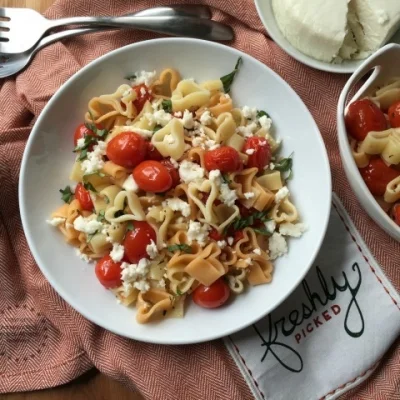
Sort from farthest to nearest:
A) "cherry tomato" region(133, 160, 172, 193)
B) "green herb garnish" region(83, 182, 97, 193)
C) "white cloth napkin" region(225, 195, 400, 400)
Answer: "white cloth napkin" region(225, 195, 400, 400) → "green herb garnish" region(83, 182, 97, 193) → "cherry tomato" region(133, 160, 172, 193)

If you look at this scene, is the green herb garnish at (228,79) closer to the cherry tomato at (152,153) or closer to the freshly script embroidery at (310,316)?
the cherry tomato at (152,153)

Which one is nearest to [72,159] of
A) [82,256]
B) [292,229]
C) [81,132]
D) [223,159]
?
[81,132]

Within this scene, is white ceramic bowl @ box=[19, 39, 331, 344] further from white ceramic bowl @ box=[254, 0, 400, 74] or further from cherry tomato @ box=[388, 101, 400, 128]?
cherry tomato @ box=[388, 101, 400, 128]

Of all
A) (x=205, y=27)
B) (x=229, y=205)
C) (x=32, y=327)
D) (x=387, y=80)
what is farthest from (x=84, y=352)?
(x=387, y=80)

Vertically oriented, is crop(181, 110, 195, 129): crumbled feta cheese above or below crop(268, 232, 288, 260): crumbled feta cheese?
above

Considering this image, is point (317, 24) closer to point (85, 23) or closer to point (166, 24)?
point (166, 24)

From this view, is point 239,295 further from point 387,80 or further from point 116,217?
point 387,80

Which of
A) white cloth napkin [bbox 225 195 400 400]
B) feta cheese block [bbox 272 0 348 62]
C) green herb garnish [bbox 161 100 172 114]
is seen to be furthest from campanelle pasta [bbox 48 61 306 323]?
feta cheese block [bbox 272 0 348 62]
